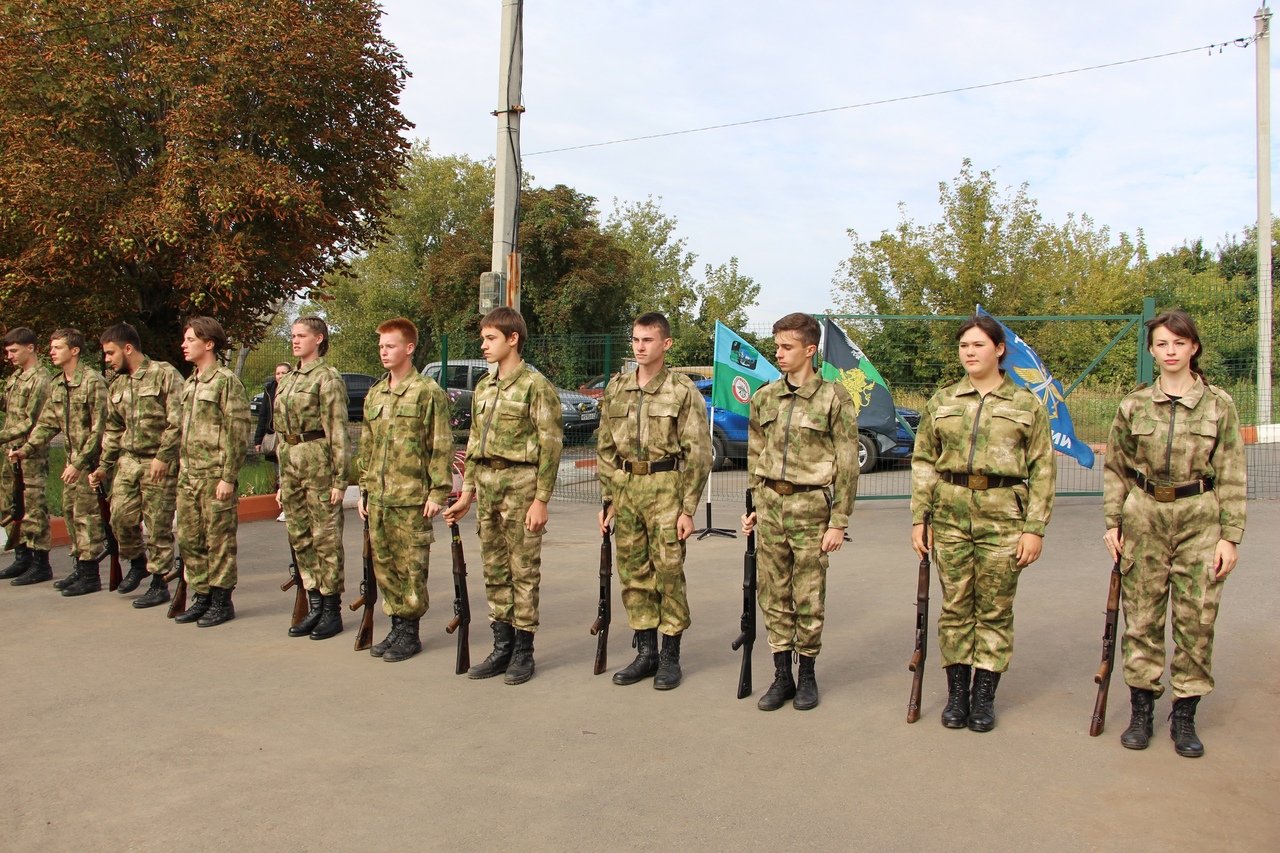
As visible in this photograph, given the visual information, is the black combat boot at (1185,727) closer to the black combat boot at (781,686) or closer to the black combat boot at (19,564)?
the black combat boot at (781,686)

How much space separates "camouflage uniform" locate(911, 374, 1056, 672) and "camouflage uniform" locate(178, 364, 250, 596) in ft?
14.2

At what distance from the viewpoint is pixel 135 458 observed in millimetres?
7020

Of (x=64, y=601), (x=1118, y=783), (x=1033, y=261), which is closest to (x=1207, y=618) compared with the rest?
(x=1118, y=783)

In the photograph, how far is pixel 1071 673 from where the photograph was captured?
5262 mm

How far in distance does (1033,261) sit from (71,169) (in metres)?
20.8

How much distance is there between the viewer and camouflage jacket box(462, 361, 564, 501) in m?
5.20

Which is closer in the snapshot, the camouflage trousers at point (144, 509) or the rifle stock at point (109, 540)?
the camouflage trousers at point (144, 509)

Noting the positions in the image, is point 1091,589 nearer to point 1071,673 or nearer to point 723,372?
point 1071,673

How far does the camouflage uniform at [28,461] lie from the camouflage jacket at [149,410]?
0.99 m

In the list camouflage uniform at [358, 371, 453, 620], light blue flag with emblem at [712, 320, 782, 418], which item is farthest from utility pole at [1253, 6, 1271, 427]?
camouflage uniform at [358, 371, 453, 620]

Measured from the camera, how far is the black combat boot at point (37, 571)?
7.53 metres

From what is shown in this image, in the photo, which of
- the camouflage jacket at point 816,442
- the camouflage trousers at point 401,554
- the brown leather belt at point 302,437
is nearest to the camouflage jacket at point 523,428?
the camouflage trousers at point 401,554

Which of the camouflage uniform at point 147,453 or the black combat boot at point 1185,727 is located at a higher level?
the camouflage uniform at point 147,453

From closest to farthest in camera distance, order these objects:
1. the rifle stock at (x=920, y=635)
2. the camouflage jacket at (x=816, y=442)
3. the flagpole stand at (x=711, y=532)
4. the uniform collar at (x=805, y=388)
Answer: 1. the rifle stock at (x=920, y=635)
2. the camouflage jacket at (x=816, y=442)
3. the uniform collar at (x=805, y=388)
4. the flagpole stand at (x=711, y=532)
